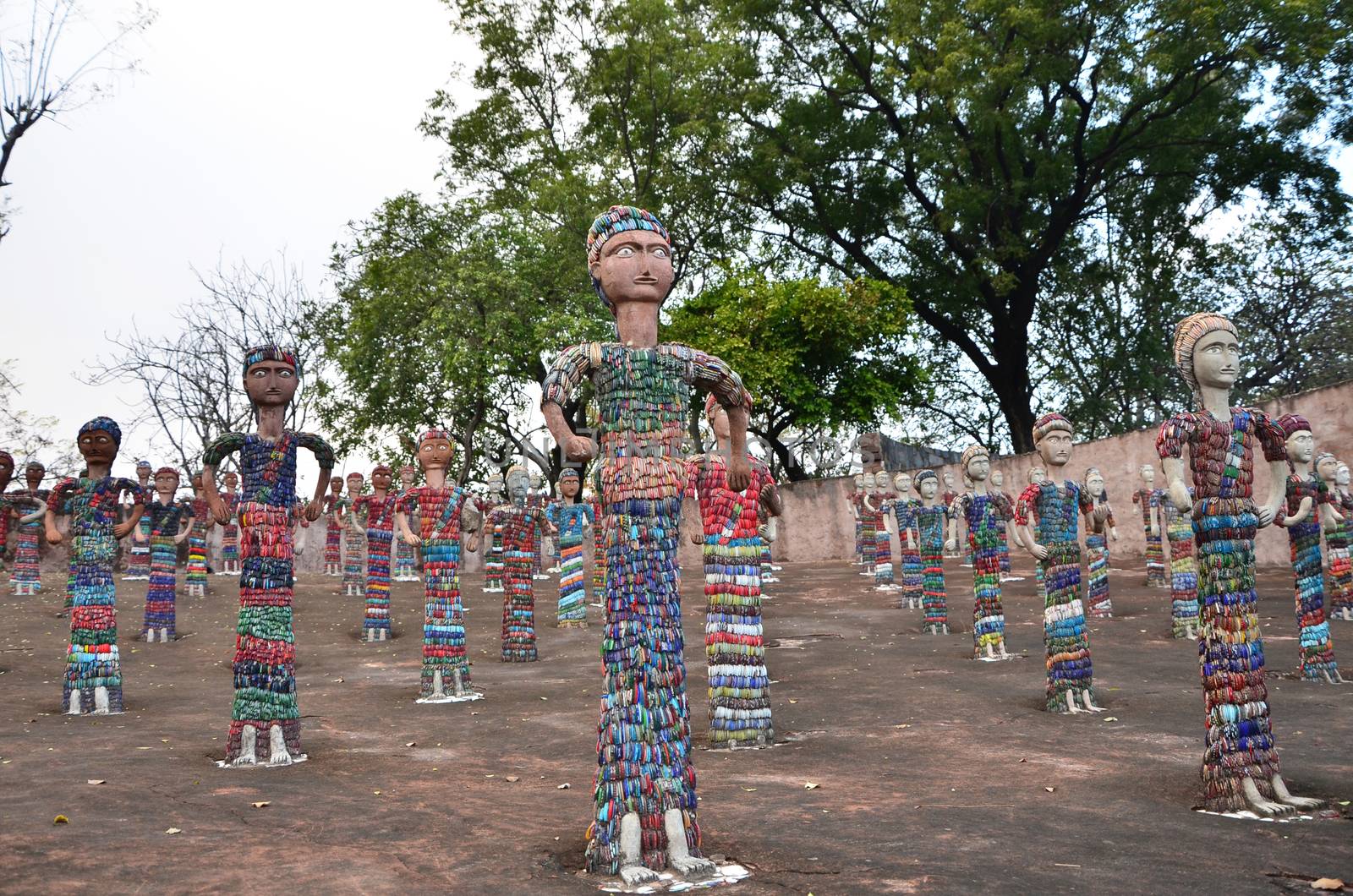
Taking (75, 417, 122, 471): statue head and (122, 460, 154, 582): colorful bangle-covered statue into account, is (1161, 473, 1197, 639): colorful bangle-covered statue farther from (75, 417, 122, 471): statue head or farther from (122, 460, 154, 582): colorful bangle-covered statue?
(122, 460, 154, 582): colorful bangle-covered statue

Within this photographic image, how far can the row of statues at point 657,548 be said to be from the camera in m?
6.03

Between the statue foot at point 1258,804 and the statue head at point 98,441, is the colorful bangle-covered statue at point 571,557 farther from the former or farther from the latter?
the statue foot at point 1258,804

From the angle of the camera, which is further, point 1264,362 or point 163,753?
point 1264,362

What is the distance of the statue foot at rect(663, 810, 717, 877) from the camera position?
573 cm

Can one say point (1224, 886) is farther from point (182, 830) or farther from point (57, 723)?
point (57, 723)

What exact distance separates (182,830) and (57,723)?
203 inches

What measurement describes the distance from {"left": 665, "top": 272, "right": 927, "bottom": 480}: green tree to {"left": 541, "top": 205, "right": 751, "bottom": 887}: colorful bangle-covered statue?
80.9 ft

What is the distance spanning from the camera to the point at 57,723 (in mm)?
10438

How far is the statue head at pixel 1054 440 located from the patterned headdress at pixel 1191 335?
10.9 ft

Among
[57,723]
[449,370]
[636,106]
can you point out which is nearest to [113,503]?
[57,723]

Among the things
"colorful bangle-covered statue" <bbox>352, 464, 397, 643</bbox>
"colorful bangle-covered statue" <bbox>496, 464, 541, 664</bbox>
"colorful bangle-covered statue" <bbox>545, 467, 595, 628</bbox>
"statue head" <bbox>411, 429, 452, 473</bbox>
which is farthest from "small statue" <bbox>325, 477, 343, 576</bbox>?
"statue head" <bbox>411, 429, 452, 473</bbox>

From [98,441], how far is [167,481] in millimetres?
7966

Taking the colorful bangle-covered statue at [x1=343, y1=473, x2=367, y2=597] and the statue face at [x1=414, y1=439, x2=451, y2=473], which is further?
the colorful bangle-covered statue at [x1=343, y1=473, x2=367, y2=597]

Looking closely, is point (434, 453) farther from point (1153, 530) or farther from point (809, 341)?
point (809, 341)
